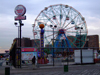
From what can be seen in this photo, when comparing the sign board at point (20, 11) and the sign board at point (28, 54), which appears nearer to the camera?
the sign board at point (28, 54)

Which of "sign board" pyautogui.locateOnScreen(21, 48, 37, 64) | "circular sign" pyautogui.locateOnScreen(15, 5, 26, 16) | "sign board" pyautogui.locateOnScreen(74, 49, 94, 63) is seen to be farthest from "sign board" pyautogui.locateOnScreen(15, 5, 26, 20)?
"sign board" pyautogui.locateOnScreen(74, 49, 94, 63)

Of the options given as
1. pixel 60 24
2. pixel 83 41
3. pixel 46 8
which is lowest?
pixel 83 41

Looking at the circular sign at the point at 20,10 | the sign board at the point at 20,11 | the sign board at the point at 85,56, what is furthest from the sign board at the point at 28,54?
the sign board at the point at 85,56

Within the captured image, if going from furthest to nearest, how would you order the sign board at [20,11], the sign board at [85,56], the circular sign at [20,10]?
the circular sign at [20,10] → the sign board at [20,11] → the sign board at [85,56]

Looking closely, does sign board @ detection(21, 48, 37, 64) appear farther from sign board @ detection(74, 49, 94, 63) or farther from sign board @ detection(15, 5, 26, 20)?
sign board @ detection(74, 49, 94, 63)

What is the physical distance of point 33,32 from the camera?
39000 millimetres

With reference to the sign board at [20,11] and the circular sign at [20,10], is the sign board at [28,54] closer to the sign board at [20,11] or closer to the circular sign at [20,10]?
the sign board at [20,11]

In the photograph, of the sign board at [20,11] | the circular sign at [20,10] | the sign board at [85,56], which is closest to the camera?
the sign board at [85,56]

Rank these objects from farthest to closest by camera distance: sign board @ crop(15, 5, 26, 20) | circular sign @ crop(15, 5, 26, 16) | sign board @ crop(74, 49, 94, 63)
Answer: circular sign @ crop(15, 5, 26, 16) < sign board @ crop(15, 5, 26, 20) < sign board @ crop(74, 49, 94, 63)

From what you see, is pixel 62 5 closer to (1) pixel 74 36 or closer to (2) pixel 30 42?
(1) pixel 74 36

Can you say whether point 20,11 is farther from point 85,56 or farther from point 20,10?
point 85,56

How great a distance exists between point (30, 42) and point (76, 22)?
3213 inches

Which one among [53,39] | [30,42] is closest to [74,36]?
[53,39]

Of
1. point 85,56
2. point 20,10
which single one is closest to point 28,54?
point 20,10
